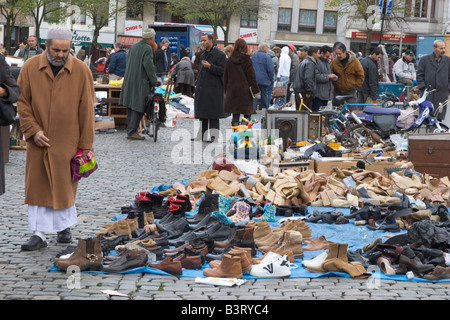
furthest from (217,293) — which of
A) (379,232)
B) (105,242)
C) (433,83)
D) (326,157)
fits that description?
(433,83)

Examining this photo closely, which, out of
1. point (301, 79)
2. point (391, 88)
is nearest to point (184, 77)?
point (391, 88)

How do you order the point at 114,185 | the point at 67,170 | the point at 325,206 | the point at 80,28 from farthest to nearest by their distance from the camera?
the point at 80,28 < the point at 114,185 < the point at 325,206 < the point at 67,170

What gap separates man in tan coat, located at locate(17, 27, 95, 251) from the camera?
7.01 meters

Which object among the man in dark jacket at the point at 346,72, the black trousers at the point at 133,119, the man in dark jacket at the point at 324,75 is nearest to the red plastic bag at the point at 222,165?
the black trousers at the point at 133,119

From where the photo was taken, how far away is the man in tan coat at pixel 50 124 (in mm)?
7012

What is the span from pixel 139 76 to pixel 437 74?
19.9 feet

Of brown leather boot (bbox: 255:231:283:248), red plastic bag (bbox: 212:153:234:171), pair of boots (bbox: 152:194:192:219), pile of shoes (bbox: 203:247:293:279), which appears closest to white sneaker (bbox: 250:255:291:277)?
pile of shoes (bbox: 203:247:293:279)

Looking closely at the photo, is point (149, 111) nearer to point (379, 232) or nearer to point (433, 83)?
point (433, 83)

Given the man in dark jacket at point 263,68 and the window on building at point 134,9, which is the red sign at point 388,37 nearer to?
the window on building at point 134,9

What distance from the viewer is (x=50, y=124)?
23.0 ft

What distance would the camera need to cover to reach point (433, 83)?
17.4m

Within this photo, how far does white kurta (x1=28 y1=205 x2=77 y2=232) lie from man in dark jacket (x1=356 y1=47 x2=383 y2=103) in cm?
1191

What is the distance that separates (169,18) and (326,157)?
182 feet

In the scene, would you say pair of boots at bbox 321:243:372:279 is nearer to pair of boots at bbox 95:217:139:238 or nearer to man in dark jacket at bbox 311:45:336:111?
pair of boots at bbox 95:217:139:238
